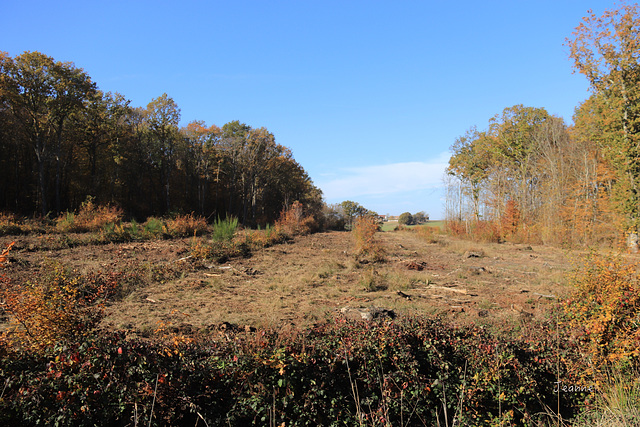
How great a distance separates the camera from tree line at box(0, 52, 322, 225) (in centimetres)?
2000

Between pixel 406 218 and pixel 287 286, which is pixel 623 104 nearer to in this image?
pixel 287 286

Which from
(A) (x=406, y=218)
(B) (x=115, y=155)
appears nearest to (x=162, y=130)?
(B) (x=115, y=155)

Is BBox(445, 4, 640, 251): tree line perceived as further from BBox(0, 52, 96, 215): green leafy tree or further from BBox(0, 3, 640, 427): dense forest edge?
BBox(0, 52, 96, 215): green leafy tree

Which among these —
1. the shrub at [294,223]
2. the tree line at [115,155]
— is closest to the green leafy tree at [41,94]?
the tree line at [115,155]

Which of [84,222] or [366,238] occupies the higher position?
[84,222]

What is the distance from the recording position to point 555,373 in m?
A: 3.28

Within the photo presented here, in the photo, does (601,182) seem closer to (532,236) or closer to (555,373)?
(532,236)

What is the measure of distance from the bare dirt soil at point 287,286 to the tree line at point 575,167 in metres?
3.39

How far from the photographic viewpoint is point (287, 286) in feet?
24.8

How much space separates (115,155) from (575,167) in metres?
28.9

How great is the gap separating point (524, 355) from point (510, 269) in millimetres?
7842

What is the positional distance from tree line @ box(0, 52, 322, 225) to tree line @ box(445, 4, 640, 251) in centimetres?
1519

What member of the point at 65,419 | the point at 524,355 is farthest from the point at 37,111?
the point at 524,355

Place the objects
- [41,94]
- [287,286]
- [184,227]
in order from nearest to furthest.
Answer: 1. [287,286]
2. [184,227]
3. [41,94]
